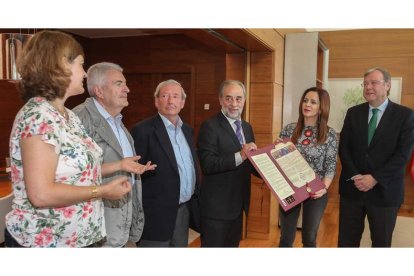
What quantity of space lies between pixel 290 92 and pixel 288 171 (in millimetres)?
2299

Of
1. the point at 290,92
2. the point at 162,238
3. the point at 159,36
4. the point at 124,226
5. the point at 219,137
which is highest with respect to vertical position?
the point at 159,36

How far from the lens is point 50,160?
3.89 feet

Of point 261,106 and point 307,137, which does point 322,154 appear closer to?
point 307,137

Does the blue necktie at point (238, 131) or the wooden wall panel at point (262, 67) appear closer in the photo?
the blue necktie at point (238, 131)

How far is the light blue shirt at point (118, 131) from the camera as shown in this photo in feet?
6.21

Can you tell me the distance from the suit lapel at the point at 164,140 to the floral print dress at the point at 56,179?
0.81 m

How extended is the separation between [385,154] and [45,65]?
2207 mm

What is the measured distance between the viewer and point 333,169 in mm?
2527

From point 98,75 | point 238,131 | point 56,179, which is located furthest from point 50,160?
point 238,131

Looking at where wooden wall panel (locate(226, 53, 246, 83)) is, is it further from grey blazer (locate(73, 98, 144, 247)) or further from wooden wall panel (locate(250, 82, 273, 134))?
grey blazer (locate(73, 98, 144, 247))

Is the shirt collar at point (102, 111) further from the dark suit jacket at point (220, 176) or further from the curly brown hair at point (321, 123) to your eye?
the curly brown hair at point (321, 123)

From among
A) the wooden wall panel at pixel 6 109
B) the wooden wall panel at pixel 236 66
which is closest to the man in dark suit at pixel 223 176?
the wooden wall panel at pixel 236 66
